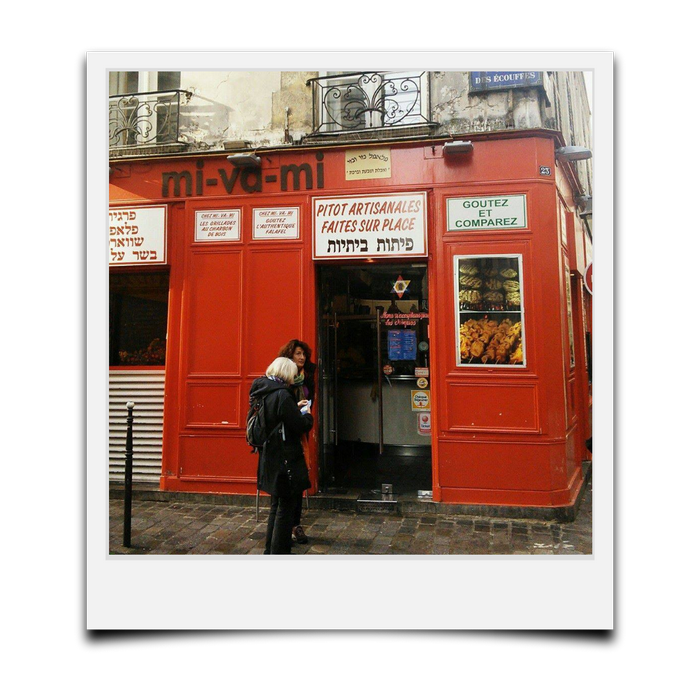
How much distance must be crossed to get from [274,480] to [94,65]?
3464 mm

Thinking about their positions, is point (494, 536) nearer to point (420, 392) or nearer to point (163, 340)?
point (420, 392)

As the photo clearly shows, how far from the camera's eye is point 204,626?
12.3ft

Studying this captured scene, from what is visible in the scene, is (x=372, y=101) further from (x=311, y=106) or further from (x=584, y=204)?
(x=584, y=204)

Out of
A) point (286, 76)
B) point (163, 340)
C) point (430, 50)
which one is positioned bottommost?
point (163, 340)

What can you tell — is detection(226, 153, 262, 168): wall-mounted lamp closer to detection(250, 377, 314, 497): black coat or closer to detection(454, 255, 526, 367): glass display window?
detection(454, 255, 526, 367): glass display window

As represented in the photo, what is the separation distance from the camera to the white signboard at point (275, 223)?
227 inches

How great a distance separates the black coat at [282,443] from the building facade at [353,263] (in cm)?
180

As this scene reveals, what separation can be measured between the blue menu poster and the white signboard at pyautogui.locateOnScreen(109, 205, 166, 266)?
2897mm

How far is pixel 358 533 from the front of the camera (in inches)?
190

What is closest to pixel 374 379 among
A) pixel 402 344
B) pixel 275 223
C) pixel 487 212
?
pixel 402 344

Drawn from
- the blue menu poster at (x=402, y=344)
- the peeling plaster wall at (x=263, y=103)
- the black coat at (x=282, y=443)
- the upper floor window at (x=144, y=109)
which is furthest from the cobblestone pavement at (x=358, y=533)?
the peeling plaster wall at (x=263, y=103)

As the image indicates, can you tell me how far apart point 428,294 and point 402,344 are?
2.72 feet
